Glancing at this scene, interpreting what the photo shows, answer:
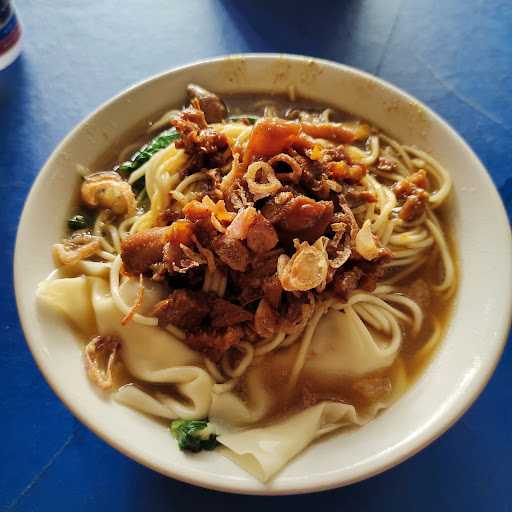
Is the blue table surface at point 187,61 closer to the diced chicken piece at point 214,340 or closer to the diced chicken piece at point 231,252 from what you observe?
the diced chicken piece at point 214,340

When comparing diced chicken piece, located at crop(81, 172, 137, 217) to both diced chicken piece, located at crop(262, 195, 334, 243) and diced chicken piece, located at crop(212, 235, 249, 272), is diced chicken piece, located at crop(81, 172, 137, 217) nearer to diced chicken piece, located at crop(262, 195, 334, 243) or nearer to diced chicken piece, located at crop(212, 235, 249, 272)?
diced chicken piece, located at crop(212, 235, 249, 272)

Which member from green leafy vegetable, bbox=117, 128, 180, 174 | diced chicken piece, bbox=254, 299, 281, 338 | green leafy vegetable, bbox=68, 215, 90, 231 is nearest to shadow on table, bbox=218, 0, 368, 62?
green leafy vegetable, bbox=117, 128, 180, 174

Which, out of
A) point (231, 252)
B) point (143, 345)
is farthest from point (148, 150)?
point (143, 345)

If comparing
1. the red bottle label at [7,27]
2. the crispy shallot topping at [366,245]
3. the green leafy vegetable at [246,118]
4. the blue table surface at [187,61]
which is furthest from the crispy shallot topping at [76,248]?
the red bottle label at [7,27]

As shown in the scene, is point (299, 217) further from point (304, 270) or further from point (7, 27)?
point (7, 27)

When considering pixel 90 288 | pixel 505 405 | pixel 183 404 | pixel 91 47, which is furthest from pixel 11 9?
pixel 505 405
